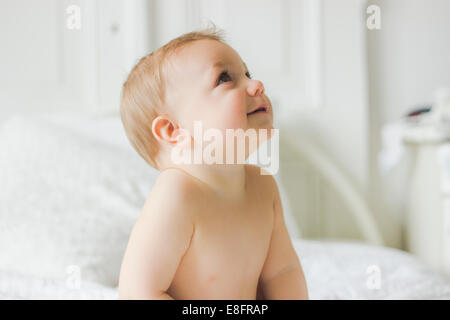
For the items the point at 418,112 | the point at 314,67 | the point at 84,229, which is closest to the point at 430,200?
the point at 418,112

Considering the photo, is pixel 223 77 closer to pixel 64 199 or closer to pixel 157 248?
pixel 157 248

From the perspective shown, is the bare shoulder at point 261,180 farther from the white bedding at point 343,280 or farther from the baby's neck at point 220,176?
the white bedding at point 343,280

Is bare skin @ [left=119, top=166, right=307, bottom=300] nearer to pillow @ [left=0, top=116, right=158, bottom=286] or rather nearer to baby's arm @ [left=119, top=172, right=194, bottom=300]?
baby's arm @ [left=119, top=172, right=194, bottom=300]

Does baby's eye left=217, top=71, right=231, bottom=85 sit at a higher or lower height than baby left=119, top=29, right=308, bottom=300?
higher

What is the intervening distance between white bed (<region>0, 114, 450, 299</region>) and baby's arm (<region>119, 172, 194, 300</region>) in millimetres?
239

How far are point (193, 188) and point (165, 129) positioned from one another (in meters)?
0.05

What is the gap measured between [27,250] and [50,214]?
3.0 inches

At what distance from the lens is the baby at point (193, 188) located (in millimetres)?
318

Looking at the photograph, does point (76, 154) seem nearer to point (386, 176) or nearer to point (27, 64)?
point (27, 64)

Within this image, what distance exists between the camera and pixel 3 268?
72 centimetres

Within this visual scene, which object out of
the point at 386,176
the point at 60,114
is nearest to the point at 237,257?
the point at 60,114

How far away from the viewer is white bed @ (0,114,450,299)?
62cm

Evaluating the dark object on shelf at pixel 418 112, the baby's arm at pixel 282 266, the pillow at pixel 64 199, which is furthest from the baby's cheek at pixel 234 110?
Answer: the dark object on shelf at pixel 418 112

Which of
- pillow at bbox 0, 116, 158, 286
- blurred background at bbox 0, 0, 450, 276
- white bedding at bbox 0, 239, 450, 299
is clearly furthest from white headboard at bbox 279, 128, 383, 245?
pillow at bbox 0, 116, 158, 286
